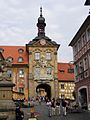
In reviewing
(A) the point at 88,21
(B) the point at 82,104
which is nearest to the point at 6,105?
(A) the point at 88,21

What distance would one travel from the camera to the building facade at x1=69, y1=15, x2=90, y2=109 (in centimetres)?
2927

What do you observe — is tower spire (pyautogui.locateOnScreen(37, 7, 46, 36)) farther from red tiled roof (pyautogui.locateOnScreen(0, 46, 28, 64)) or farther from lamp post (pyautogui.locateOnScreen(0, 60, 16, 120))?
lamp post (pyautogui.locateOnScreen(0, 60, 16, 120))

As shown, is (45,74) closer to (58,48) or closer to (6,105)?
(58,48)

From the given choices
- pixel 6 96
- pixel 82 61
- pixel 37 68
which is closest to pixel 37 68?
pixel 37 68

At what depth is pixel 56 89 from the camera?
58.4 meters

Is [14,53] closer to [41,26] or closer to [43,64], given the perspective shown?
[43,64]

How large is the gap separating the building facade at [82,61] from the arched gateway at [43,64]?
73.8 feet

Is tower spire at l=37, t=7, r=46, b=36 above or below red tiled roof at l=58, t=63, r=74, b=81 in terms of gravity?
above

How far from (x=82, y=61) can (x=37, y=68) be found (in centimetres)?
2841

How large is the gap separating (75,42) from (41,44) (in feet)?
82.6

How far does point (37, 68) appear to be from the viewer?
59844 mm

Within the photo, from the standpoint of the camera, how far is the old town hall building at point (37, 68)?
192 feet

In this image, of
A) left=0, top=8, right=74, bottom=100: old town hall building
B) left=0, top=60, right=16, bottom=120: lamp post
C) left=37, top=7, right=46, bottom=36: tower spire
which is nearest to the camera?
left=0, top=60, right=16, bottom=120: lamp post

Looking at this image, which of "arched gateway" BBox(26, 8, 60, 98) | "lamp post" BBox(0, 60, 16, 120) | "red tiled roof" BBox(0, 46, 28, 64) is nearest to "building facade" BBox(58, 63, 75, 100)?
"arched gateway" BBox(26, 8, 60, 98)
